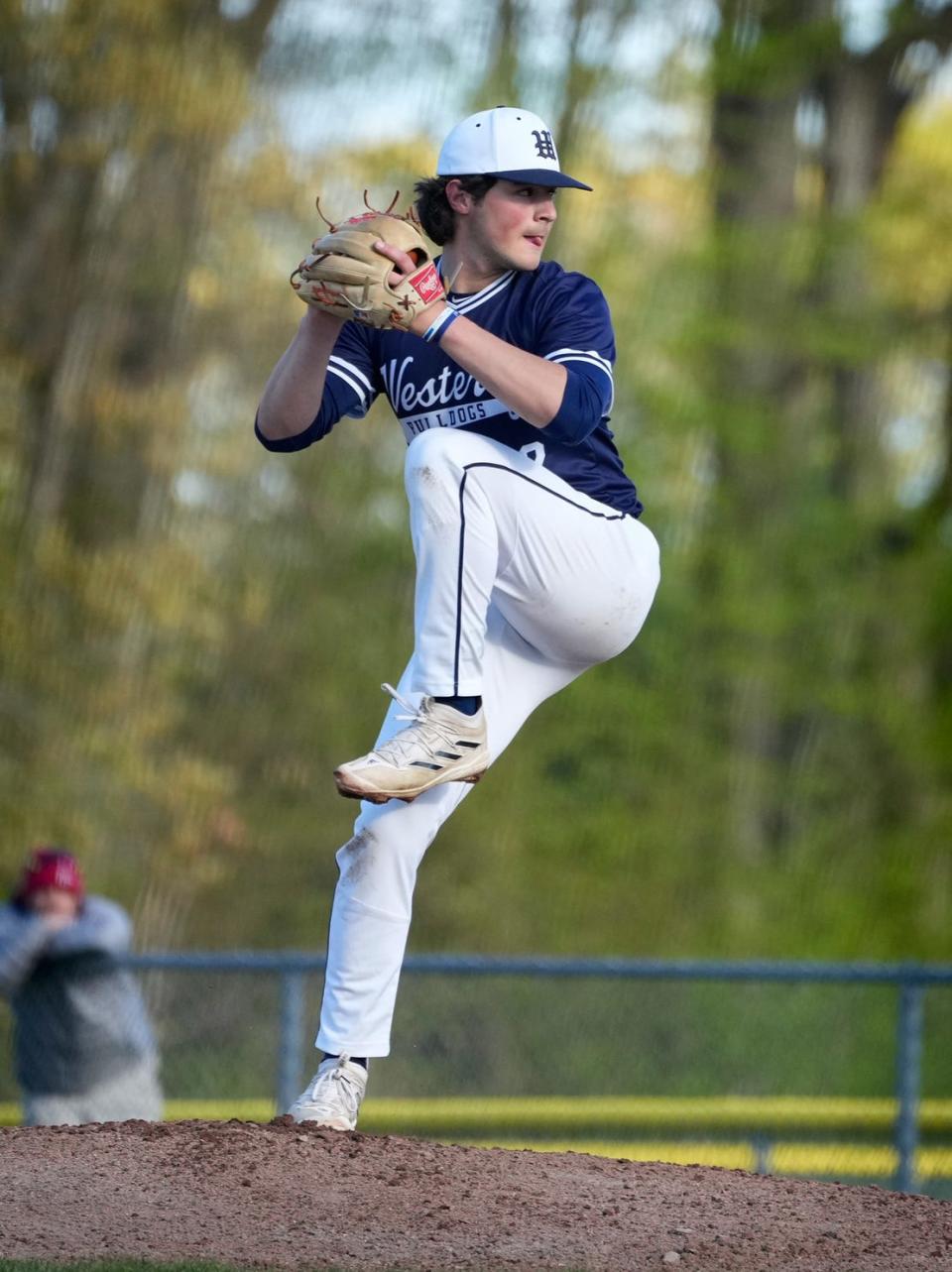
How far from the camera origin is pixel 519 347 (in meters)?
4.27

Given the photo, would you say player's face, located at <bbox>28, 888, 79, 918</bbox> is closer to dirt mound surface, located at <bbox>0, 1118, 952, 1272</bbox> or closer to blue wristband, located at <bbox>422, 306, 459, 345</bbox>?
dirt mound surface, located at <bbox>0, 1118, 952, 1272</bbox>

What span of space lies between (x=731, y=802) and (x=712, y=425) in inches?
141

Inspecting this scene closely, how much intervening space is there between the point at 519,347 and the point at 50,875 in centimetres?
409

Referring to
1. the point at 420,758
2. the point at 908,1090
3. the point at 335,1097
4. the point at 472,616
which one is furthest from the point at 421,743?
the point at 908,1090

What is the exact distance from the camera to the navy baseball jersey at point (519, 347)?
425 cm

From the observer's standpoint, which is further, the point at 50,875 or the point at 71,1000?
the point at 50,875

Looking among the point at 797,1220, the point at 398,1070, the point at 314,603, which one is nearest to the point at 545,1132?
the point at 398,1070

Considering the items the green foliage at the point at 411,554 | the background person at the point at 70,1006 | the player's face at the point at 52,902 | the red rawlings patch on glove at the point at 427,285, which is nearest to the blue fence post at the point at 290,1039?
the background person at the point at 70,1006

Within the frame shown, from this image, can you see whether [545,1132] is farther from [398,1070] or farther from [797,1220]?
[797,1220]

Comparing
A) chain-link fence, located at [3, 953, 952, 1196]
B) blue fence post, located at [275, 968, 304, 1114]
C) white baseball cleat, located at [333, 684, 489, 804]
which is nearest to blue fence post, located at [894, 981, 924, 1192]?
chain-link fence, located at [3, 953, 952, 1196]

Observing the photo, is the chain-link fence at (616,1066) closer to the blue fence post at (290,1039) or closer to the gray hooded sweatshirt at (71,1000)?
the blue fence post at (290,1039)

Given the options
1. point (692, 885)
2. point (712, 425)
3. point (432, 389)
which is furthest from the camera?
point (712, 425)

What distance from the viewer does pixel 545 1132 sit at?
8.60 m

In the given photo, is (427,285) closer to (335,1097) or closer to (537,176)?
(537,176)
